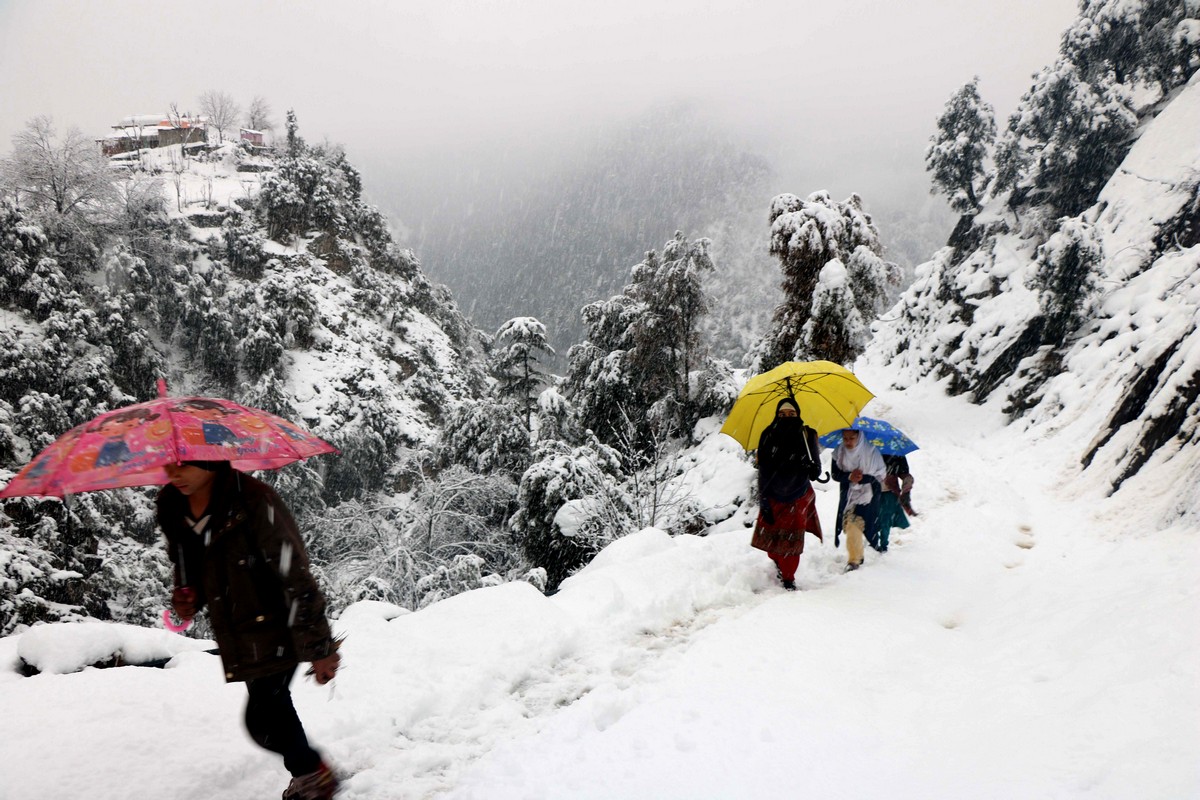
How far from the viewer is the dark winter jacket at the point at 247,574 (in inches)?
95.5

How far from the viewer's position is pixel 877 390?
75.0 feet

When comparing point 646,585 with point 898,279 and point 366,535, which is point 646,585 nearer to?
point 898,279

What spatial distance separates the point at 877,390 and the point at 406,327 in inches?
1235

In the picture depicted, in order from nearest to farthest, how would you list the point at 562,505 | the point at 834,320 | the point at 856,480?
the point at 856,480 < the point at 562,505 < the point at 834,320

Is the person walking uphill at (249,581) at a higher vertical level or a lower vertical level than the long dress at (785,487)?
higher

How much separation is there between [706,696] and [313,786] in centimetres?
215

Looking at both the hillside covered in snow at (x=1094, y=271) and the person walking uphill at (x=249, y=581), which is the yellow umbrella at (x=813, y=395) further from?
the person walking uphill at (x=249, y=581)

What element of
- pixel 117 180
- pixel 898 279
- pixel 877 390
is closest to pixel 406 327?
pixel 117 180

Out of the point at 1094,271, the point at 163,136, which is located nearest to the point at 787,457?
the point at 1094,271

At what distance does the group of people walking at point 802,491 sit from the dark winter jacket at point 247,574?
4.20 m

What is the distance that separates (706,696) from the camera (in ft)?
11.4

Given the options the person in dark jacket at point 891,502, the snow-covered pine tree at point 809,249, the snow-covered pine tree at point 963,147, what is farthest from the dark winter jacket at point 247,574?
the snow-covered pine tree at point 963,147

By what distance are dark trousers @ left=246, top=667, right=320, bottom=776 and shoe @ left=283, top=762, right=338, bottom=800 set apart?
1.3 inches

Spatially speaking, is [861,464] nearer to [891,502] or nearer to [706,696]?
[891,502]
